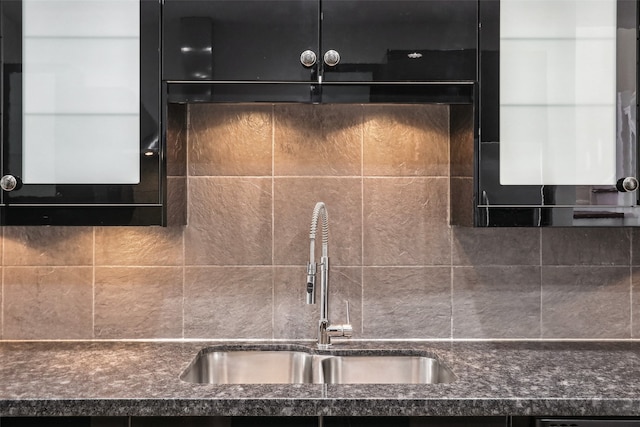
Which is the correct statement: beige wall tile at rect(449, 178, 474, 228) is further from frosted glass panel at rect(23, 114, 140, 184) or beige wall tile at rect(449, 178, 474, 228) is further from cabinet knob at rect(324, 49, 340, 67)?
frosted glass panel at rect(23, 114, 140, 184)

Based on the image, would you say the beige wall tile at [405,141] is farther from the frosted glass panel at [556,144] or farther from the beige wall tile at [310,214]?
the frosted glass panel at [556,144]

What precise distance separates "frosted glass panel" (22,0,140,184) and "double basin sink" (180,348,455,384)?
0.66 metres

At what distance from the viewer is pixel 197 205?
2150 millimetres

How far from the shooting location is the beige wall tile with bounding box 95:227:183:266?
2.14m

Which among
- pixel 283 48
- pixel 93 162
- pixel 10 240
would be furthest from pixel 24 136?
pixel 283 48

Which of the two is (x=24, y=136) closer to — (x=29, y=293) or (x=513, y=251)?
(x=29, y=293)

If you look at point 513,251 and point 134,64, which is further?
point 513,251

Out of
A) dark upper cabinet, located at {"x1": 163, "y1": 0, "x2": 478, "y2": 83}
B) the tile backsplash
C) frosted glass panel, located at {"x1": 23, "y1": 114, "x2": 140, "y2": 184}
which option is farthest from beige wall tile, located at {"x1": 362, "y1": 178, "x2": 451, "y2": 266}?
frosted glass panel, located at {"x1": 23, "y1": 114, "x2": 140, "y2": 184}

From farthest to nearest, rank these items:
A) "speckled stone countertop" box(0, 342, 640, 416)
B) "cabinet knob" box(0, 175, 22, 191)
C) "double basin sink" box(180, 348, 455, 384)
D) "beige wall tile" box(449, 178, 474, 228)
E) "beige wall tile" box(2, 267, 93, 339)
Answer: "beige wall tile" box(2, 267, 93, 339) < "double basin sink" box(180, 348, 455, 384) < "beige wall tile" box(449, 178, 474, 228) < "cabinet knob" box(0, 175, 22, 191) < "speckled stone countertop" box(0, 342, 640, 416)

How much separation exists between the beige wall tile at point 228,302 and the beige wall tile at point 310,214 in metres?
0.11

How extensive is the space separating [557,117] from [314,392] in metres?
1.02

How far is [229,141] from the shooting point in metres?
2.15

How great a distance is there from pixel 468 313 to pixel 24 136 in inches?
58.7

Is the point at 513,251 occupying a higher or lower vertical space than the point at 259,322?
higher
